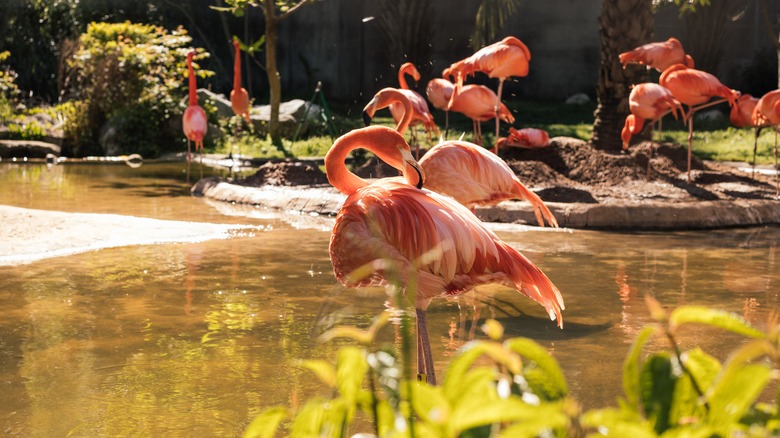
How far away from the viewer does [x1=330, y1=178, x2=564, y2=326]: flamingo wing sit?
11.1 feet

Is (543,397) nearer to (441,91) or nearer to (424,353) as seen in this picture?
(424,353)

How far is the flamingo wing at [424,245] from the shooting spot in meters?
3.39

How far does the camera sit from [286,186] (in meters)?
10.5

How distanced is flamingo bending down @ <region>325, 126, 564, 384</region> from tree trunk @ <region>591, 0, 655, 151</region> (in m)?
7.92

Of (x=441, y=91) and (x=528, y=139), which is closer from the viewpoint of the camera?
(x=528, y=139)

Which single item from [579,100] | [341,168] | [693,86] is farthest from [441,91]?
[579,100]

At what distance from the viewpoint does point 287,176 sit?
10.7 meters

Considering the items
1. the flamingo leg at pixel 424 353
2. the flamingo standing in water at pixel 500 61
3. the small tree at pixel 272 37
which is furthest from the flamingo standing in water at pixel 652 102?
the flamingo leg at pixel 424 353

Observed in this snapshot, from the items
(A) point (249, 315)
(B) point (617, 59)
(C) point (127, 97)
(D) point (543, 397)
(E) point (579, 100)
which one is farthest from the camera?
(E) point (579, 100)

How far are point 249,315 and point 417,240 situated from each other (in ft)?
5.45

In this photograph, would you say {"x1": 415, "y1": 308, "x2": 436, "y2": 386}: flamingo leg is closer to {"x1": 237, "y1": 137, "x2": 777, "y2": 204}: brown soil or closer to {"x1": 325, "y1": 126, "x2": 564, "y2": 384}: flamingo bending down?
{"x1": 325, "y1": 126, "x2": 564, "y2": 384}: flamingo bending down

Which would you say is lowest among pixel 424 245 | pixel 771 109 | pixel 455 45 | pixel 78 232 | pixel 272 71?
pixel 78 232

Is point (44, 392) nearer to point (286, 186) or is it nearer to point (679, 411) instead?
point (679, 411)

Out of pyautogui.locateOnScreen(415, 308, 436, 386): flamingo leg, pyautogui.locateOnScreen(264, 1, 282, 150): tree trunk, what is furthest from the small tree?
pyautogui.locateOnScreen(415, 308, 436, 386): flamingo leg
